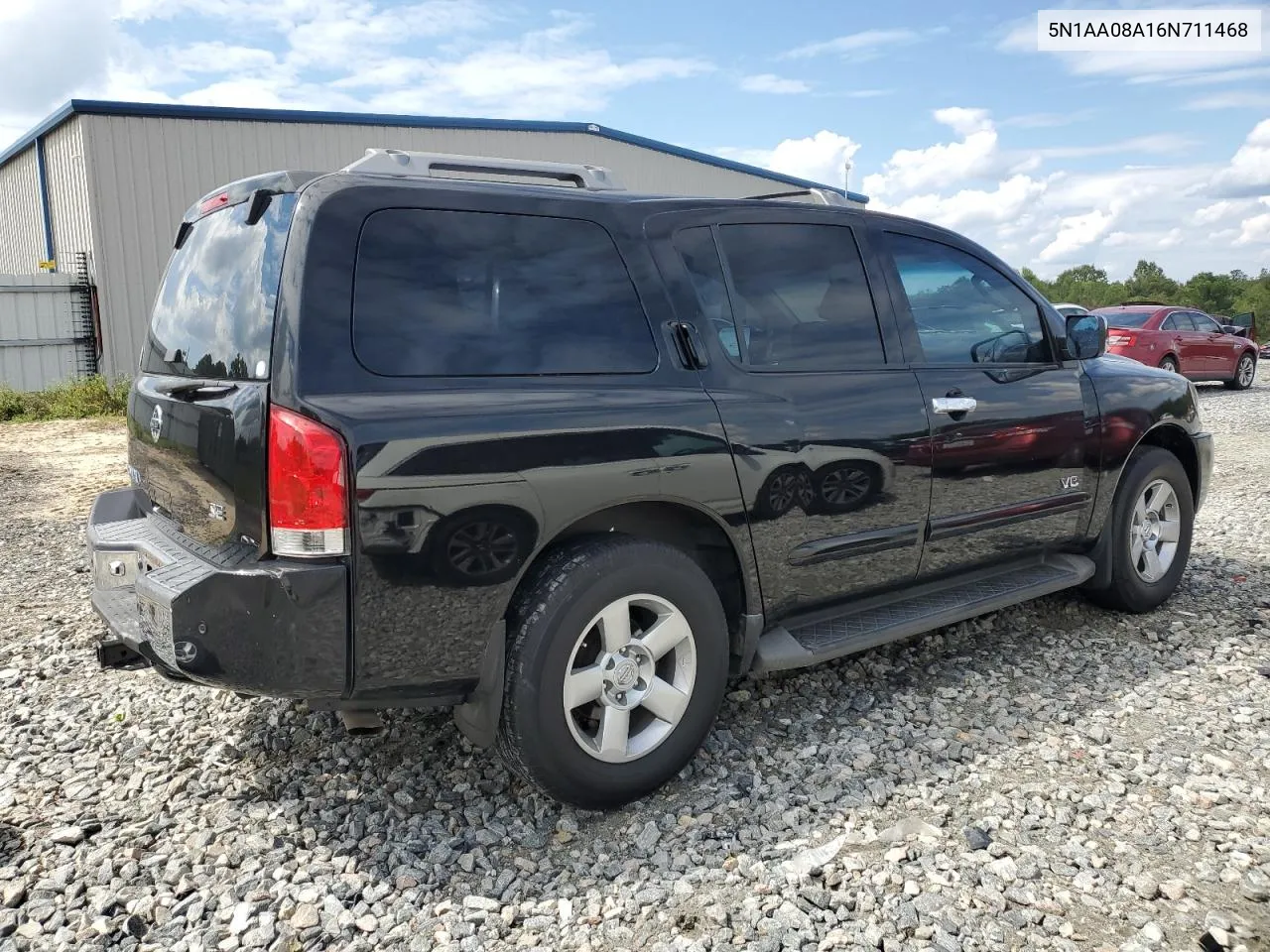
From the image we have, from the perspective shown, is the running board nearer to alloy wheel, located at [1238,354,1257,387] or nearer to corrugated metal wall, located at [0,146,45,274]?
alloy wheel, located at [1238,354,1257,387]

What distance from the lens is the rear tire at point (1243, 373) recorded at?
751 inches

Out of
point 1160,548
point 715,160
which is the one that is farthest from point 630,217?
point 715,160

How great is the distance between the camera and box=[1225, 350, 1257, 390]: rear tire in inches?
751

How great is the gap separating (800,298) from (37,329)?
15228mm

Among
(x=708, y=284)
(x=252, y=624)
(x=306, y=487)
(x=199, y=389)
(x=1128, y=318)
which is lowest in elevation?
(x=252, y=624)

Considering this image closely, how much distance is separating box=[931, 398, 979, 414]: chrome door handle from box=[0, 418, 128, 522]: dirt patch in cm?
633

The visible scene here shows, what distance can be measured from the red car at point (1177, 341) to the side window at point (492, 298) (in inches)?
568

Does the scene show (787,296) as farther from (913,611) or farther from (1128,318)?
(1128,318)

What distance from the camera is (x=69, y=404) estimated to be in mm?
13828

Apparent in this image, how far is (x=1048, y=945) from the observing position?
2.39 m

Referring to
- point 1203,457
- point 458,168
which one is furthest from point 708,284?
point 1203,457

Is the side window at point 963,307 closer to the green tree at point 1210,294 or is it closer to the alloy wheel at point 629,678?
the alloy wheel at point 629,678

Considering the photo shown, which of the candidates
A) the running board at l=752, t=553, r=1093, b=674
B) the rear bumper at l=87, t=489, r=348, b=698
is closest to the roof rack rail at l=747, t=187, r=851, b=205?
the running board at l=752, t=553, r=1093, b=674

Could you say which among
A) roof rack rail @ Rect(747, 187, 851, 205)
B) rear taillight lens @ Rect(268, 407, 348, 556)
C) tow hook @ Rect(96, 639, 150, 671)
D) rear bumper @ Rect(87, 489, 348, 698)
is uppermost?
roof rack rail @ Rect(747, 187, 851, 205)
